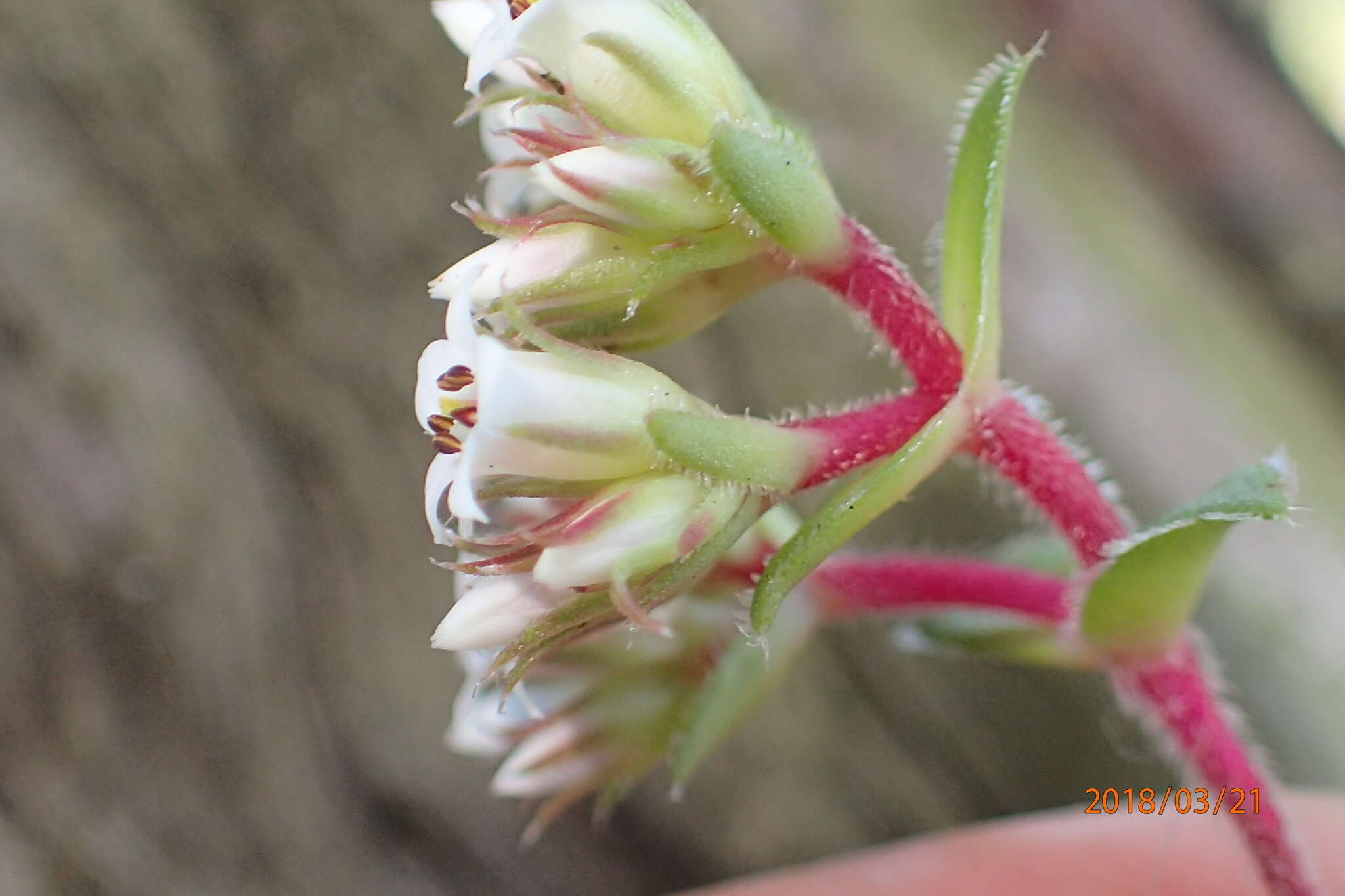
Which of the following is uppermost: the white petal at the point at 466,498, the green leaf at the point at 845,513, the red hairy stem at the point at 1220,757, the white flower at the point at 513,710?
the white petal at the point at 466,498

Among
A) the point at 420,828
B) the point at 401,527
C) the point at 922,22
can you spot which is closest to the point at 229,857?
the point at 420,828

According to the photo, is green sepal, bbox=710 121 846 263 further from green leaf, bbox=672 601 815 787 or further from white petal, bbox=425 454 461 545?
green leaf, bbox=672 601 815 787

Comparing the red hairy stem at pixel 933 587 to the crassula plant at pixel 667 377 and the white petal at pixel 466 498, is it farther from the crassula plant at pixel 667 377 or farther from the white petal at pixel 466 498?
the white petal at pixel 466 498

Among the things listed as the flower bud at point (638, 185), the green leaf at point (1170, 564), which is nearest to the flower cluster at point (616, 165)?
the flower bud at point (638, 185)

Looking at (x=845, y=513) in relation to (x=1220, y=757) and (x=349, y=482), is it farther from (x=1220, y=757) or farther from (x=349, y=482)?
(x=349, y=482)

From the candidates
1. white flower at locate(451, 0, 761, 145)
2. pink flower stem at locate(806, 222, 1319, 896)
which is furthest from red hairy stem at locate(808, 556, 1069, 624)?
white flower at locate(451, 0, 761, 145)

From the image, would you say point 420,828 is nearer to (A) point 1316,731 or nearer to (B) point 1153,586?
(B) point 1153,586
